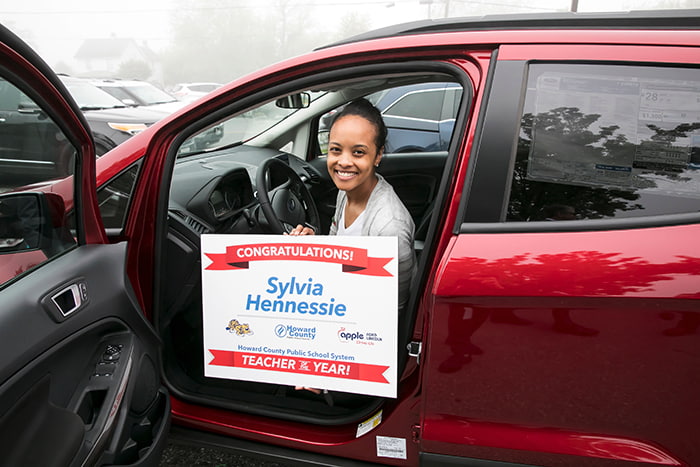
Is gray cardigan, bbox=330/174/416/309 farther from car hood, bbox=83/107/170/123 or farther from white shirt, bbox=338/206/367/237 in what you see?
car hood, bbox=83/107/170/123

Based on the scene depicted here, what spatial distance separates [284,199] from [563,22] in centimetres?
122

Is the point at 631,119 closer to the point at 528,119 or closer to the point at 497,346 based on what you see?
the point at 528,119

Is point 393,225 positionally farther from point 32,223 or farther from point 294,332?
point 32,223

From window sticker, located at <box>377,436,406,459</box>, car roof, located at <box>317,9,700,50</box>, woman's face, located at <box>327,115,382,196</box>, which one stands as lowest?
window sticker, located at <box>377,436,406,459</box>

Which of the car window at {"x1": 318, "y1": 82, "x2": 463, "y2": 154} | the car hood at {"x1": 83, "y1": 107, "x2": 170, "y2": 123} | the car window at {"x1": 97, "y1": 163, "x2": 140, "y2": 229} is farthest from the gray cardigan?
the car hood at {"x1": 83, "y1": 107, "x2": 170, "y2": 123}

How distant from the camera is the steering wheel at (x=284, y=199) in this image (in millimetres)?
1862

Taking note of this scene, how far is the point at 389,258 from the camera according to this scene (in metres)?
1.37

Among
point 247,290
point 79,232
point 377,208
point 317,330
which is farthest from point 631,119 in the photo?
point 79,232

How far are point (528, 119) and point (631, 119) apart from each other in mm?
238

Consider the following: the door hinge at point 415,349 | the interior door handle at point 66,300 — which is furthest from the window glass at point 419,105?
the interior door handle at point 66,300

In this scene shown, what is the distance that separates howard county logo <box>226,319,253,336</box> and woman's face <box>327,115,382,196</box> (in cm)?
56

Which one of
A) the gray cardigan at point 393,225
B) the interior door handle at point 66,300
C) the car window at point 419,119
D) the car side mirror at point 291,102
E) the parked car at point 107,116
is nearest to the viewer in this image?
the interior door handle at point 66,300

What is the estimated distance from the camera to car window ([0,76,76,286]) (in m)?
1.18

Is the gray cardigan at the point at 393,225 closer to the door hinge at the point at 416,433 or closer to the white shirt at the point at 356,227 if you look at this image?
the white shirt at the point at 356,227
